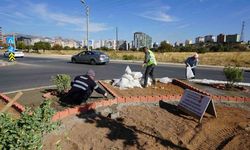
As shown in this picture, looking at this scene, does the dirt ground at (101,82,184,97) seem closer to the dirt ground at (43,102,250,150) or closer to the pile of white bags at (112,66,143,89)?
the pile of white bags at (112,66,143,89)

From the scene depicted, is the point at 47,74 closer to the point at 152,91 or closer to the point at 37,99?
the point at 37,99

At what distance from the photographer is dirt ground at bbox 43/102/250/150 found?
4398 mm

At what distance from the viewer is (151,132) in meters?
4.94

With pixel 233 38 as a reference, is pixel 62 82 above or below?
below

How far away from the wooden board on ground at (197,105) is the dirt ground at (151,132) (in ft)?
0.56

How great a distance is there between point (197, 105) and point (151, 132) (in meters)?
1.76

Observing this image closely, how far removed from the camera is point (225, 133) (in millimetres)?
4941

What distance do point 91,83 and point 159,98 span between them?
239 centimetres

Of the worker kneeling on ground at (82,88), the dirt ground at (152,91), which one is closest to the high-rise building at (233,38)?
the dirt ground at (152,91)

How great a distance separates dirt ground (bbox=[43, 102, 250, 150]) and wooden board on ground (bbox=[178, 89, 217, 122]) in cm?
17

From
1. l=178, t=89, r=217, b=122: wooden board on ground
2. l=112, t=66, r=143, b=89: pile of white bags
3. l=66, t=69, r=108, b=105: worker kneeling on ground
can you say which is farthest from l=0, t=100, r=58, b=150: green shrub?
l=112, t=66, r=143, b=89: pile of white bags

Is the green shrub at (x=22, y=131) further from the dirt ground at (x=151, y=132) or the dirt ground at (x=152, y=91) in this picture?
the dirt ground at (x=152, y=91)

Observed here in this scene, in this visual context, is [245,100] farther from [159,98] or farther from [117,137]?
[117,137]

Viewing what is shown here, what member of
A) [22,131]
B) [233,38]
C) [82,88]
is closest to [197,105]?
[82,88]
